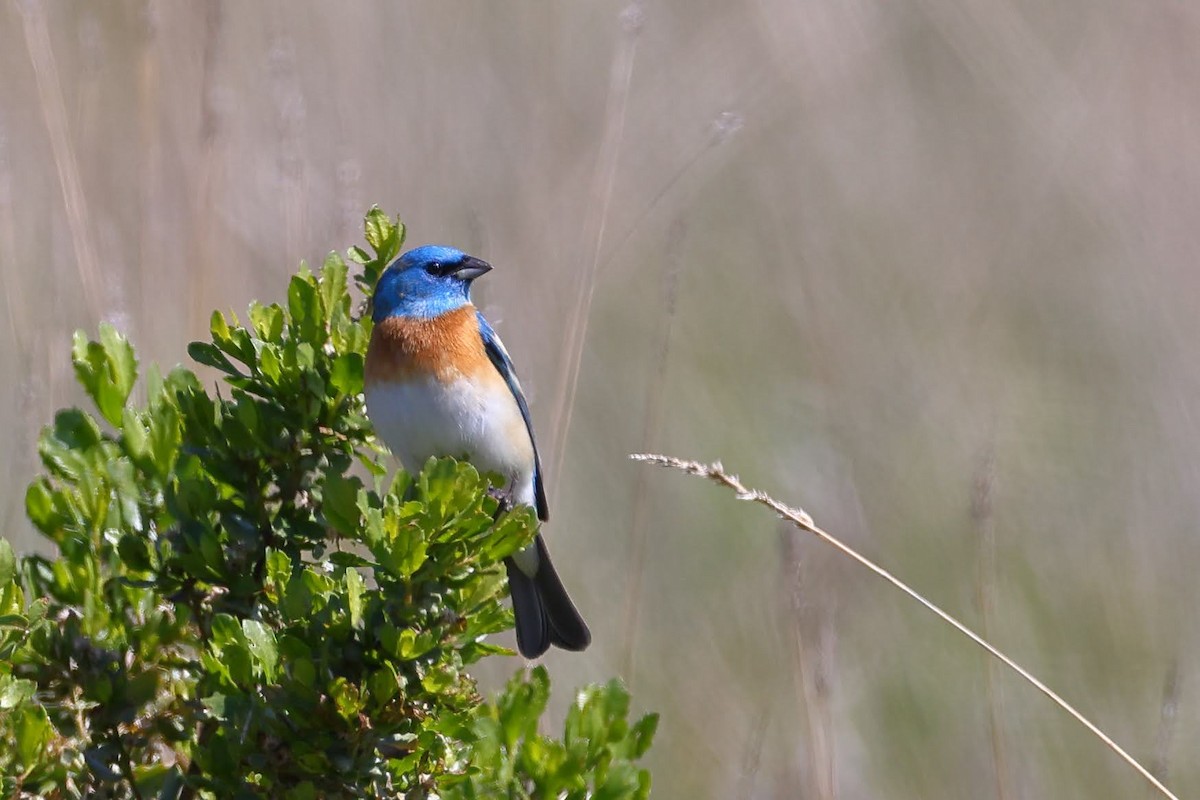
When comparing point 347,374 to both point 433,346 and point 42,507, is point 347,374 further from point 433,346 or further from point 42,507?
point 433,346

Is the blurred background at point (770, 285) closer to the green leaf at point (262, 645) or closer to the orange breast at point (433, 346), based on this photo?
the orange breast at point (433, 346)

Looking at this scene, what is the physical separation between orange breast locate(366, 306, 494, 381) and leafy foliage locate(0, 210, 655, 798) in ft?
3.06

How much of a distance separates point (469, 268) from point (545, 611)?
823mm

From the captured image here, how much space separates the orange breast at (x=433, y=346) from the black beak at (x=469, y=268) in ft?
0.24

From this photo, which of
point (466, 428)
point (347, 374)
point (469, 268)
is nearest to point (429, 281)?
point (469, 268)

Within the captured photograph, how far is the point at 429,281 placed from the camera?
10.9ft

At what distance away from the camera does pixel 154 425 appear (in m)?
1.91

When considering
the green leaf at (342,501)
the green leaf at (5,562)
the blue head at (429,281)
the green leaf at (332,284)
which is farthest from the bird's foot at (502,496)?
the green leaf at (5,562)

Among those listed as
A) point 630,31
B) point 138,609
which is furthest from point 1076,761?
point 138,609

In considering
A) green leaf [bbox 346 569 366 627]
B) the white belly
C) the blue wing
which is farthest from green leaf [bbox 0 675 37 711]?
the blue wing

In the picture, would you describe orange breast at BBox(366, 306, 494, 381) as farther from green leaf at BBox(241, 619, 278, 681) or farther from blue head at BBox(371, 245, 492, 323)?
green leaf at BBox(241, 619, 278, 681)

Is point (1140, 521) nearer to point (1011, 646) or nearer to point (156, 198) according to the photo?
point (1011, 646)

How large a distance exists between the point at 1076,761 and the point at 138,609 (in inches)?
113

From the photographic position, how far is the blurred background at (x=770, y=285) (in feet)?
12.5
